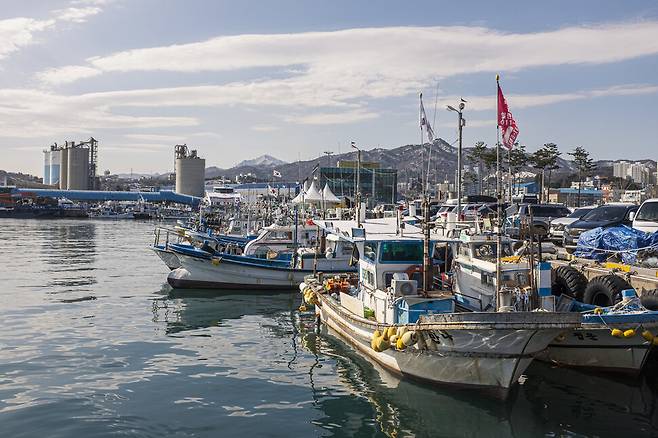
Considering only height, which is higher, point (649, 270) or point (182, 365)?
point (649, 270)

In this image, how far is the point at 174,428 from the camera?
42.5ft

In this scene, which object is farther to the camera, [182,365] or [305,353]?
[305,353]

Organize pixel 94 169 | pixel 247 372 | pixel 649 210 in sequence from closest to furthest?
pixel 247 372
pixel 649 210
pixel 94 169

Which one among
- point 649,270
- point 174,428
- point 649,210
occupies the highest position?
point 649,210

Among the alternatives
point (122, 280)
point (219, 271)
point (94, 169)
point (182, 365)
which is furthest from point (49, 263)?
point (94, 169)

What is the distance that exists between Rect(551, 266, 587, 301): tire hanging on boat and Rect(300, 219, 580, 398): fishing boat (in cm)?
510

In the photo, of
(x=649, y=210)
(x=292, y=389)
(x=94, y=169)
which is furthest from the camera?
(x=94, y=169)

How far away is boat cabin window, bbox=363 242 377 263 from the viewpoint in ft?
59.2

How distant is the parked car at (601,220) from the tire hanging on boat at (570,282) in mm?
8293

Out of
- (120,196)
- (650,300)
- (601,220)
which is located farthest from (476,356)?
(120,196)

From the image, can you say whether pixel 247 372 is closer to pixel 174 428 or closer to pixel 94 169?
pixel 174 428

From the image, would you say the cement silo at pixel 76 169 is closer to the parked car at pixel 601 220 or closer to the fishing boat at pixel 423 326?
the parked car at pixel 601 220

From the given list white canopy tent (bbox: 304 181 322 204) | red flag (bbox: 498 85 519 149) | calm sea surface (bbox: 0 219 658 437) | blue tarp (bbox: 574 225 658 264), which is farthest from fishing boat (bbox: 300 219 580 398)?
white canopy tent (bbox: 304 181 322 204)

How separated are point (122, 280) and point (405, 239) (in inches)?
854
